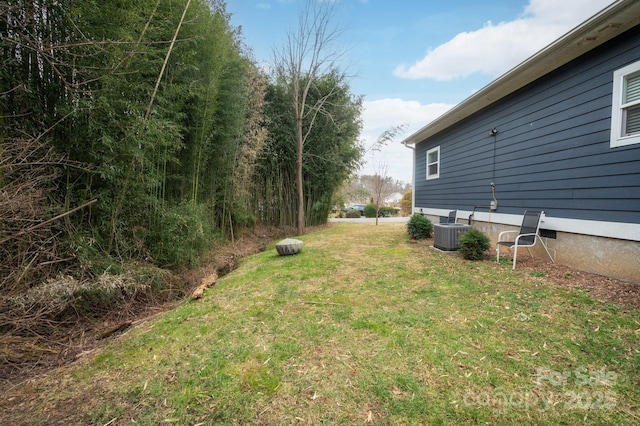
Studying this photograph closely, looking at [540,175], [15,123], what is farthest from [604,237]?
[15,123]

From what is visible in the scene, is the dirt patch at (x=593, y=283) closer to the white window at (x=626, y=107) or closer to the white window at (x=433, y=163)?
the white window at (x=626, y=107)

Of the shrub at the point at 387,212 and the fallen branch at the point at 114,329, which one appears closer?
the fallen branch at the point at 114,329

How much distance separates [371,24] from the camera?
568 centimetres

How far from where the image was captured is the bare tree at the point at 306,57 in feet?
22.7

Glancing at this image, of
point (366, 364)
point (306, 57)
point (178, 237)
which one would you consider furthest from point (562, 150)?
point (306, 57)

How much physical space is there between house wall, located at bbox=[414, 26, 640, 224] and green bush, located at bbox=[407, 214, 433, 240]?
91 centimetres

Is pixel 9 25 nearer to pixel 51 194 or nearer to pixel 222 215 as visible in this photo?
pixel 51 194

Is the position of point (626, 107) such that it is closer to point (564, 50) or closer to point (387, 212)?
point (564, 50)

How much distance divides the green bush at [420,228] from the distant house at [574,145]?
35.6 inches

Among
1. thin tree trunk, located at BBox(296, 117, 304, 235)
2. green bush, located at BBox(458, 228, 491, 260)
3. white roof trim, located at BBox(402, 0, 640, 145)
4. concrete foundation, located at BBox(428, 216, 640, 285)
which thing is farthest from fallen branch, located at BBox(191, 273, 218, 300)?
white roof trim, located at BBox(402, 0, 640, 145)

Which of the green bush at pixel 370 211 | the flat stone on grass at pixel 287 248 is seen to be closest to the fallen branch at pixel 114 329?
the flat stone on grass at pixel 287 248

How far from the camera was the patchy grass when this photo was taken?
1254 millimetres

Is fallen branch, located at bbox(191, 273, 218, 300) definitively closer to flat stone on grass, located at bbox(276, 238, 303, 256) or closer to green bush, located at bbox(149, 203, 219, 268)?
green bush, located at bbox(149, 203, 219, 268)

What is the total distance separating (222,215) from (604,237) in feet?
19.4
